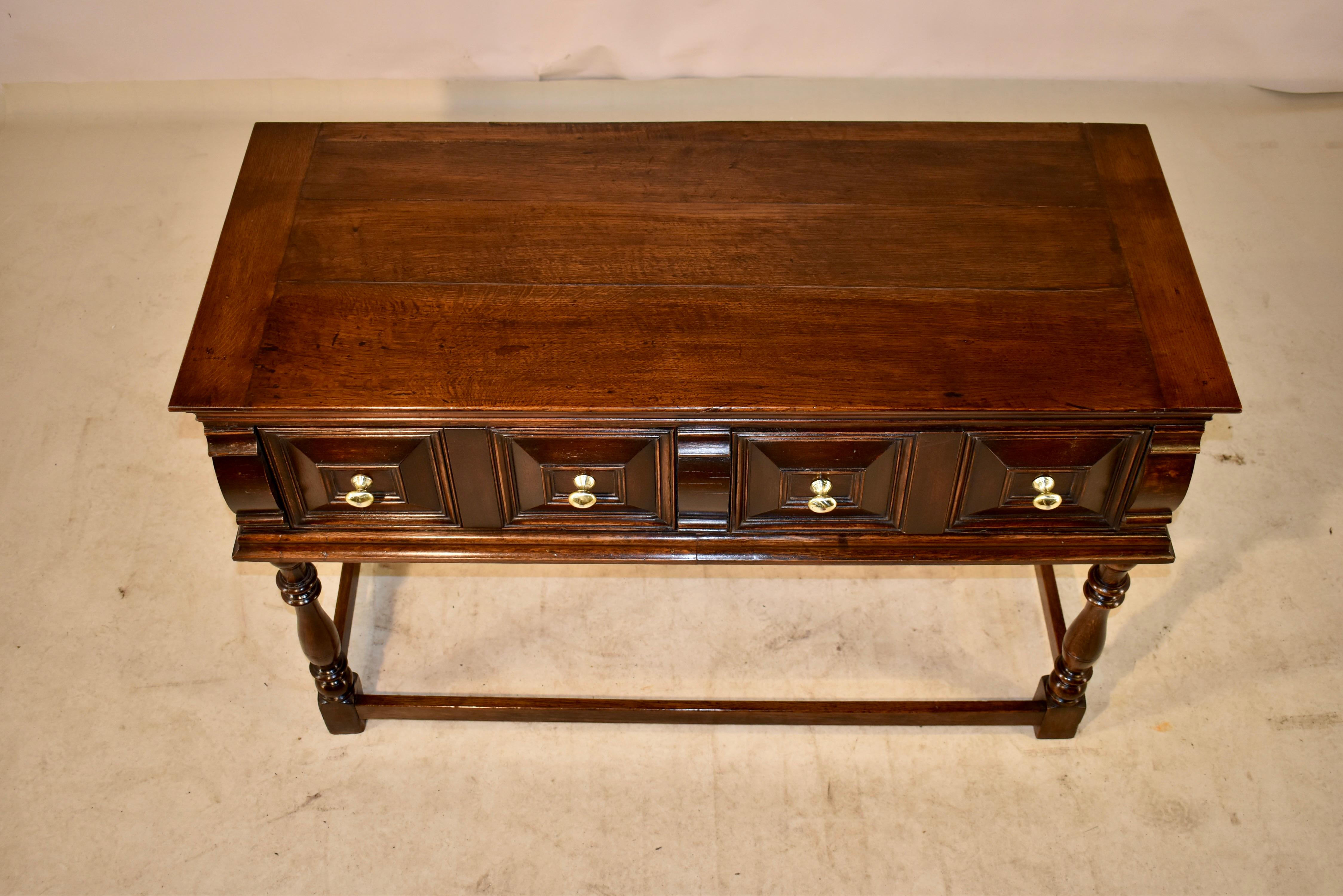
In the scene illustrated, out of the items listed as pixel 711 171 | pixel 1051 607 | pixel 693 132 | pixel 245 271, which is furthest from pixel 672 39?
pixel 1051 607

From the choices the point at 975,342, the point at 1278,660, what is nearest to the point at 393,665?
the point at 975,342

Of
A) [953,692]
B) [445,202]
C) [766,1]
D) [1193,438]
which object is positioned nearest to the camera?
[1193,438]

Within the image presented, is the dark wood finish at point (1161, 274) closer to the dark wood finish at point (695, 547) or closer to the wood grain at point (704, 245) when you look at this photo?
the wood grain at point (704, 245)

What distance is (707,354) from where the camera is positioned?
2.09 meters

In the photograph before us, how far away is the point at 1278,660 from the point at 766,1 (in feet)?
7.63

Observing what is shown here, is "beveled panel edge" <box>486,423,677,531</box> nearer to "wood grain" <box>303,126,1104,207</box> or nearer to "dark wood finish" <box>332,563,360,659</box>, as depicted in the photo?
"wood grain" <box>303,126,1104,207</box>

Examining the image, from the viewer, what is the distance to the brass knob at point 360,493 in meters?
2.14

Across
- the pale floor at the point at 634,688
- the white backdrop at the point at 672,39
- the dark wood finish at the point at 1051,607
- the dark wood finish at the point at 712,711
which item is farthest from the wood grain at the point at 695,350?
the white backdrop at the point at 672,39

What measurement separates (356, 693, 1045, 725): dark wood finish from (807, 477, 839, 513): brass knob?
0.56 metres

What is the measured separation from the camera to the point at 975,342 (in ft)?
6.93

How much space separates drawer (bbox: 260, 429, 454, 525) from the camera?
2080mm

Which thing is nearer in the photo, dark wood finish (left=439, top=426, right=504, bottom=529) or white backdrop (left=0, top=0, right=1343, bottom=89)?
dark wood finish (left=439, top=426, right=504, bottom=529)

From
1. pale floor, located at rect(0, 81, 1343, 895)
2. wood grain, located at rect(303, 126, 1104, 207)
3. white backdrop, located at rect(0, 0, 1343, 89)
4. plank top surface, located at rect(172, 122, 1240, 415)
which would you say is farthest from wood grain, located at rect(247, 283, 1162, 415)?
white backdrop, located at rect(0, 0, 1343, 89)

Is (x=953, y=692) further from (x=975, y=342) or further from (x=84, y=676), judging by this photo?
(x=84, y=676)
